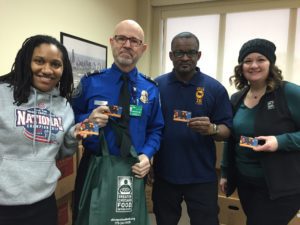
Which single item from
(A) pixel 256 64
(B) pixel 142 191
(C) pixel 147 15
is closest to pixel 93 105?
(B) pixel 142 191

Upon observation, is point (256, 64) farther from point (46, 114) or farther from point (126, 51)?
point (46, 114)

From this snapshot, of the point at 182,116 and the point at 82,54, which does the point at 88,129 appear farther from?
the point at 82,54

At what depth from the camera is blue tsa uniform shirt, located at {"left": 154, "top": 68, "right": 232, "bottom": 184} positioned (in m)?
1.68

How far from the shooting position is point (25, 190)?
1.12 m

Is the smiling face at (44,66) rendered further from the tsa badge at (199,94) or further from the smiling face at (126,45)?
the tsa badge at (199,94)

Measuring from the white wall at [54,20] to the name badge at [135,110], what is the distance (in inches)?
43.2

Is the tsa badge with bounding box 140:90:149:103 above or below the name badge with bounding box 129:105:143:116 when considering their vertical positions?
above

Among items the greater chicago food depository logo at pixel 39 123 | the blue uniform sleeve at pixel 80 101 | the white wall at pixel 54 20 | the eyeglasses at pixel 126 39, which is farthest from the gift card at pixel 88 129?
the white wall at pixel 54 20

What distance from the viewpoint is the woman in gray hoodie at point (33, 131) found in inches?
43.8

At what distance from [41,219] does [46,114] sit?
0.47 meters

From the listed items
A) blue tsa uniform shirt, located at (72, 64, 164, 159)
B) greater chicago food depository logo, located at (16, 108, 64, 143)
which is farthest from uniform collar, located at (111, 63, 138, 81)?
greater chicago food depository logo, located at (16, 108, 64, 143)

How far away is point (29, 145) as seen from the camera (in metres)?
1.15

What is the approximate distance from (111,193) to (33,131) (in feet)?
1.54

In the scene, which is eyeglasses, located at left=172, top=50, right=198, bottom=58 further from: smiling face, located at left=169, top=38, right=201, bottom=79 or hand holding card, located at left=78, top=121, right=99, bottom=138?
hand holding card, located at left=78, top=121, right=99, bottom=138
